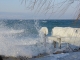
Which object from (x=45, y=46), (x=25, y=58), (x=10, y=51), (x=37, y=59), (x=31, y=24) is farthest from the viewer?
(x=31, y=24)

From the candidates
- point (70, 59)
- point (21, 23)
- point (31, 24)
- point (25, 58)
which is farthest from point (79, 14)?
point (31, 24)

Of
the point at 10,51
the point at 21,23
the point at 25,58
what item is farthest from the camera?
the point at 21,23

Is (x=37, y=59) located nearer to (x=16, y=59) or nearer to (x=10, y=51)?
(x=16, y=59)

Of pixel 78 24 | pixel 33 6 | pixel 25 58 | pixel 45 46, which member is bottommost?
pixel 45 46

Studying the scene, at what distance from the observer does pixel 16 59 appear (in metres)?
9.02

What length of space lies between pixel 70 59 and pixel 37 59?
4.05 ft

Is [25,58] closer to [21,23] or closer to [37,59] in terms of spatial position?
[37,59]

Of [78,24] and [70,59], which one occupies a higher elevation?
[78,24]

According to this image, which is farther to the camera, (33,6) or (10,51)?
(10,51)

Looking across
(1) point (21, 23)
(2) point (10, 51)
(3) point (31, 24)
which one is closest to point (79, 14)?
(2) point (10, 51)

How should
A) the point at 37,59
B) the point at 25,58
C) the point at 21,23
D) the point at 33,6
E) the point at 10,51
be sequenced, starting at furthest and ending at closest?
the point at 21,23 → the point at 10,51 → the point at 25,58 → the point at 37,59 → the point at 33,6

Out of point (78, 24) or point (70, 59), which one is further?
point (70, 59)

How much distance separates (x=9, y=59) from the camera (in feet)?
29.5

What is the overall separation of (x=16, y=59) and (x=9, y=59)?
243mm
